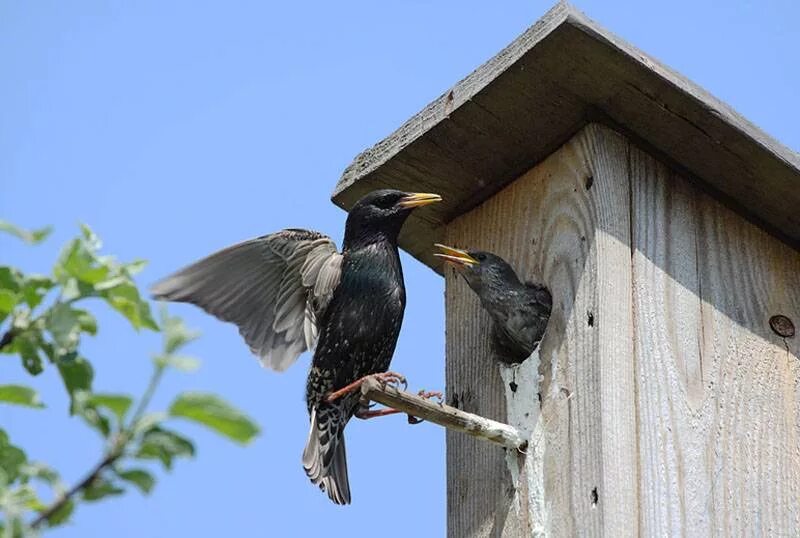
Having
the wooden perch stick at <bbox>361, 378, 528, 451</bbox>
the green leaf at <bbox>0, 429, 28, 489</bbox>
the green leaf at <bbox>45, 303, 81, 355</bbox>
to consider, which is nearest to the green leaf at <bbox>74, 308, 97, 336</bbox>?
the green leaf at <bbox>45, 303, 81, 355</bbox>

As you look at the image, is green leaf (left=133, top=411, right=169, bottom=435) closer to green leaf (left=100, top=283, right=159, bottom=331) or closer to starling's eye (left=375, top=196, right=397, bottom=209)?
green leaf (left=100, top=283, right=159, bottom=331)

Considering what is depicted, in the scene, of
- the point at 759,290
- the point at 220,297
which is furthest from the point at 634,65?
the point at 220,297

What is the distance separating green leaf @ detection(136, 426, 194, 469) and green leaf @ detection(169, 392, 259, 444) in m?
0.02

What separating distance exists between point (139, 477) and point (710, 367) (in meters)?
2.83

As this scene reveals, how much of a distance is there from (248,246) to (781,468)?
6.16 feet

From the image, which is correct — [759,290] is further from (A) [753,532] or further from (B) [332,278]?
(B) [332,278]

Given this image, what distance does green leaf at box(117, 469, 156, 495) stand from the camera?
4.84 feet

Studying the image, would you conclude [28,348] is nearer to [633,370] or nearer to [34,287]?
[34,287]

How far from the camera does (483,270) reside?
435 cm

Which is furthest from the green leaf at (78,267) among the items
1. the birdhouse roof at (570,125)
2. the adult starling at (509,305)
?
the adult starling at (509,305)

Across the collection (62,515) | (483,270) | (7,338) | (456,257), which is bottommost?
(62,515)

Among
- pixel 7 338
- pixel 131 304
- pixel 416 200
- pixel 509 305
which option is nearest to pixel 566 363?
pixel 509 305

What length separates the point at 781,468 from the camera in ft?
13.2

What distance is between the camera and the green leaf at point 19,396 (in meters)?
1.64
